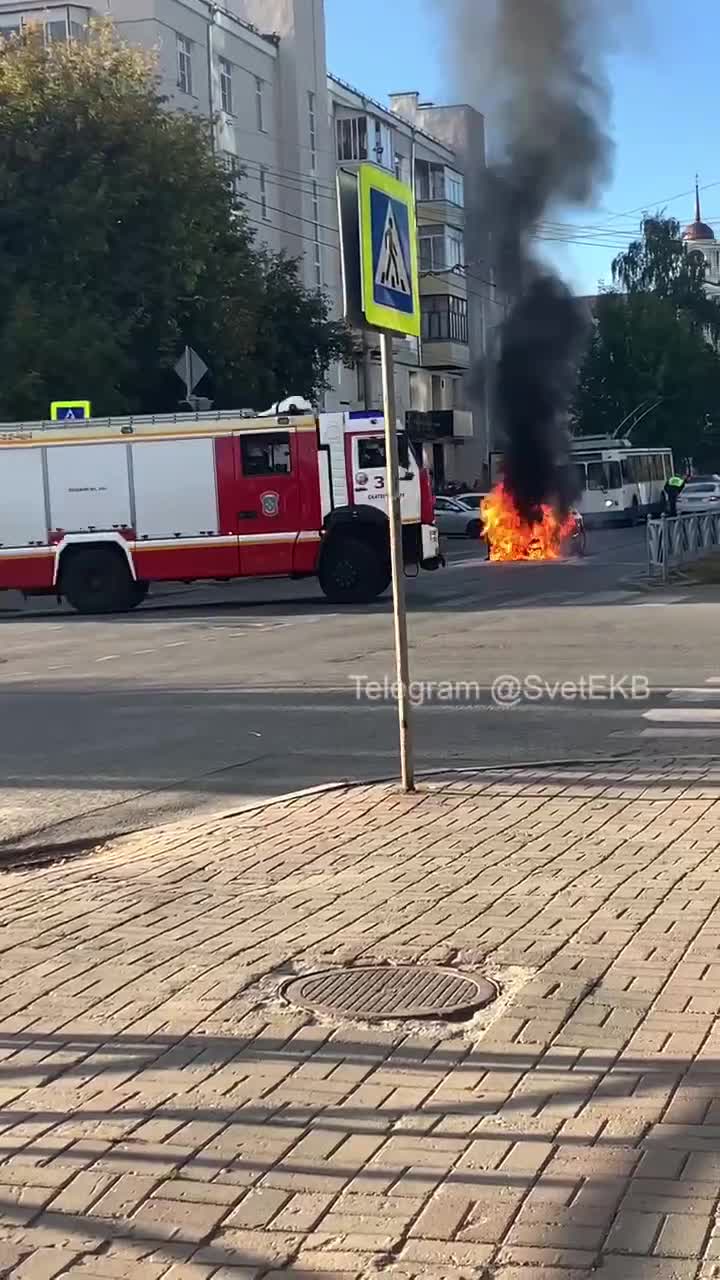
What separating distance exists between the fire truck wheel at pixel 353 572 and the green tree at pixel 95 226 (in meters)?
8.47

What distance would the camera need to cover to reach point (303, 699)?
13.0 m

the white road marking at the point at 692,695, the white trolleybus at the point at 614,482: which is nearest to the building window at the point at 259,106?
the white trolleybus at the point at 614,482

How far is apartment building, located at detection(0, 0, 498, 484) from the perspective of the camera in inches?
1801

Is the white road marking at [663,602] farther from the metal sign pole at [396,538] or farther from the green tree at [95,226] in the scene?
the green tree at [95,226]

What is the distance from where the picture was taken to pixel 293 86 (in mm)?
53688

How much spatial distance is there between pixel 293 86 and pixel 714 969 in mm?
52578

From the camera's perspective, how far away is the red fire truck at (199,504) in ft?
81.0

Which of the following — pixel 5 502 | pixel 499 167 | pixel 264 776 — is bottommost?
pixel 264 776

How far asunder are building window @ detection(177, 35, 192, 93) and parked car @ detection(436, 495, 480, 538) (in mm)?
14767

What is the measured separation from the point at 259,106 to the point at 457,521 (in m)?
15.9

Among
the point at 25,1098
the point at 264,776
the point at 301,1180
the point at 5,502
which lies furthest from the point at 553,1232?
the point at 5,502

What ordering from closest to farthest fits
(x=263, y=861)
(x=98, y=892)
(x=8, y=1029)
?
(x=8, y=1029) < (x=98, y=892) < (x=263, y=861)

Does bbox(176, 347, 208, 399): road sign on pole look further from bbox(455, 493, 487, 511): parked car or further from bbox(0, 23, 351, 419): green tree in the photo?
bbox(455, 493, 487, 511): parked car

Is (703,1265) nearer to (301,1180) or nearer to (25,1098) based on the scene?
(301,1180)
